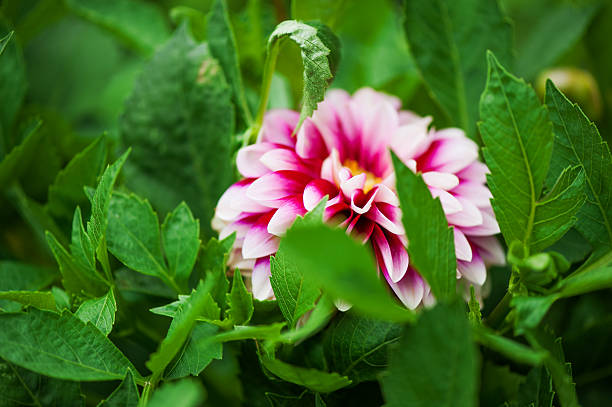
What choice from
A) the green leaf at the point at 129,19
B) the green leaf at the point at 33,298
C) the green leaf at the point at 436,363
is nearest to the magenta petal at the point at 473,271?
the green leaf at the point at 436,363

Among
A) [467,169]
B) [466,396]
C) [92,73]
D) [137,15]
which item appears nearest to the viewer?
[466,396]

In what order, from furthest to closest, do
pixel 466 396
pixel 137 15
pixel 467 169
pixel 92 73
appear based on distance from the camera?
1. pixel 92 73
2. pixel 137 15
3. pixel 467 169
4. pixel 466 396

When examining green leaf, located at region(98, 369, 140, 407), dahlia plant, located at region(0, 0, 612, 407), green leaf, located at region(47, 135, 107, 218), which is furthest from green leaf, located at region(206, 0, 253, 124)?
green leaf, located at region(98, 369, 140, 407)

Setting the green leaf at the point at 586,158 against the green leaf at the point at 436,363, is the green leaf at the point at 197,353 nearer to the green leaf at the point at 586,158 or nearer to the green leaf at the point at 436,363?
the green leaf at the point at 436,363

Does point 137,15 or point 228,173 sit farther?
point 137,15

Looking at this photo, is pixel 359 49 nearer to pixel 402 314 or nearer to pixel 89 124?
pixel 89 124

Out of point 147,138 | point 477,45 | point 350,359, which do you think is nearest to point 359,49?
point 477,45
